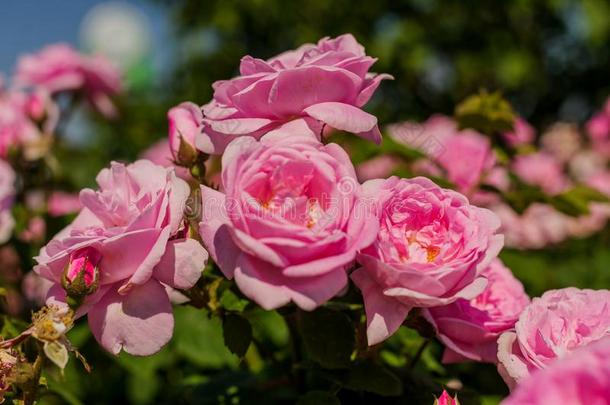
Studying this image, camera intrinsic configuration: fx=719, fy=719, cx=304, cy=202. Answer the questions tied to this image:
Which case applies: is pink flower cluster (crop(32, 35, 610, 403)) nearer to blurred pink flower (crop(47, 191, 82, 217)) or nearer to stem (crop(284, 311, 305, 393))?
stem (crop(284, 311, 305, 393))

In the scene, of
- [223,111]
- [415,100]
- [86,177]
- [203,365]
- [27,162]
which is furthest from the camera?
[415,100]

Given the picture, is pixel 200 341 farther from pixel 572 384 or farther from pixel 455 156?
pixel 572 384

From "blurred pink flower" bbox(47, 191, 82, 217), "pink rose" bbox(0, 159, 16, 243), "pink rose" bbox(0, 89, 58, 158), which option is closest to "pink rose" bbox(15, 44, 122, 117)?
"pink rose" bbox(0, 89, 58, 158)

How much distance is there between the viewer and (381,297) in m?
0.69

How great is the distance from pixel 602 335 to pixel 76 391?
1.02 m

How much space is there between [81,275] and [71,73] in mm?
1341

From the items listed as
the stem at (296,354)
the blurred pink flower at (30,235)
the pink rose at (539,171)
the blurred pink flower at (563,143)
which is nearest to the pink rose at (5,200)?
the blurred pink flower at (30,235)

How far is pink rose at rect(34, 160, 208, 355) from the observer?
691mm

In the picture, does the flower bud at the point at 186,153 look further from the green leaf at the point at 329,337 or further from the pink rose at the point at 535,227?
the pink rose at the point at 535,227

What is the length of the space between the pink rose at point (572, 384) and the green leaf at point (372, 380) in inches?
12.9

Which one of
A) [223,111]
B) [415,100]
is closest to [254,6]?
[415,100]

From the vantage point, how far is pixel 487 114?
131 cm

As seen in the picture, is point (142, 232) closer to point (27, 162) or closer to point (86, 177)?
point (27, 162)

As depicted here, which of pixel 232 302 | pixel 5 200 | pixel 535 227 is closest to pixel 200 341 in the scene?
pixel 5 200
